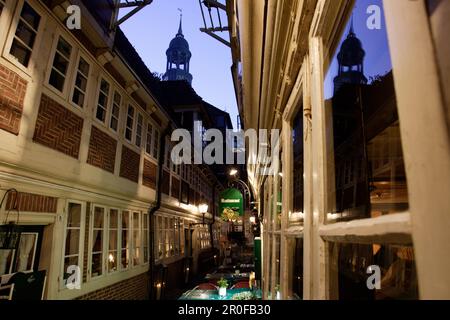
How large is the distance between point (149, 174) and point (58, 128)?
4.50 meters

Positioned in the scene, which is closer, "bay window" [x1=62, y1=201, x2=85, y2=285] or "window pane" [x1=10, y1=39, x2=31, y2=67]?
"window pane" [x1=10, y1=39, x2=31, y2=67]

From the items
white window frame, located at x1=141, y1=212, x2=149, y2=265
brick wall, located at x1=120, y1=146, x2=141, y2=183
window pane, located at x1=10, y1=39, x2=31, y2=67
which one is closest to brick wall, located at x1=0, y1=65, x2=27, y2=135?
window pane, located at x1=10, y1=39, x2=31, y2=67

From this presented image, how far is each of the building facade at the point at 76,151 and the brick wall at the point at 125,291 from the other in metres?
0.03

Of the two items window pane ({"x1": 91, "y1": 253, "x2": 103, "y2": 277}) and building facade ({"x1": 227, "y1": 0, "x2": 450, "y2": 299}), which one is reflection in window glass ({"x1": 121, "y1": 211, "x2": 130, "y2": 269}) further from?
building facade ({"x1": 227, "y1": 0, "x2": 450, "y2": 299})

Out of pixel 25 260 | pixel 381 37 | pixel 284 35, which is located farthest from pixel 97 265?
pixel 381 37

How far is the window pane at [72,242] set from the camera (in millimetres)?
5465

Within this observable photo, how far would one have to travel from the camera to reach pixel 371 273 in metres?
0.76

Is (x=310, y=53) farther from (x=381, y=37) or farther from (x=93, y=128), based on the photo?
(x=93, y=128)

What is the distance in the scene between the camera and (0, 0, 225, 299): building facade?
4262 millimetres

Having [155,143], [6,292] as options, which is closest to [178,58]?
[155,143]

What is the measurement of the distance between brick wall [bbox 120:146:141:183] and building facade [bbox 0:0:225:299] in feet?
0.10

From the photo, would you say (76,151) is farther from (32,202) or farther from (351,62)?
(351,62)

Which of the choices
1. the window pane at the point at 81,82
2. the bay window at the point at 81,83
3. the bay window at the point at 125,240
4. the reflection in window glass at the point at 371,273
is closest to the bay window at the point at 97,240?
the bay window at the point at 125,240

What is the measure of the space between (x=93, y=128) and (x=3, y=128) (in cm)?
231
